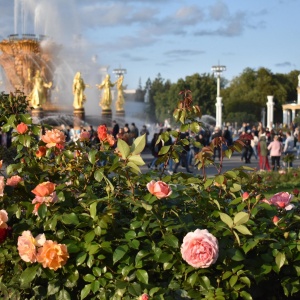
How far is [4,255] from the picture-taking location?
3.15 meters

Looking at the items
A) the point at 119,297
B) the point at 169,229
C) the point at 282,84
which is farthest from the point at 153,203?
the point at 282,84

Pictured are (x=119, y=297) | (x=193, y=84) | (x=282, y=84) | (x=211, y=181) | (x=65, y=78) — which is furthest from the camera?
(x=282, y=84)

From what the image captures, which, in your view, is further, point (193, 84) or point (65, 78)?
point (193, 84)

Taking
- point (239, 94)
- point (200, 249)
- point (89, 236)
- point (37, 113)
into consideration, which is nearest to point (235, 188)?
point (200, 249)

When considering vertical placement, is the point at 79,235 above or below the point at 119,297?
above

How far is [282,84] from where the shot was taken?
271 ft

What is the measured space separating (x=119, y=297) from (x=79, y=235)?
1.16 feet

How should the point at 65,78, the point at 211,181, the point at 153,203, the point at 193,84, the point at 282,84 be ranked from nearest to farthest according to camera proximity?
1. the point at 153,203
2. the point at 211,181
3. the point at 65,78
4. the point at 193,84
5. the point at 282,84

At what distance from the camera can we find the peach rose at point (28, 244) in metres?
2.87

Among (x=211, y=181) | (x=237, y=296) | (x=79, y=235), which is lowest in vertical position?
(x=237, y=296)

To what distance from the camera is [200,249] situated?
9.02ft

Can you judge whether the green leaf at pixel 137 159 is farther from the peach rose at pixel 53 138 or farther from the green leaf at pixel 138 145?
the peach rose at pixel 53 138

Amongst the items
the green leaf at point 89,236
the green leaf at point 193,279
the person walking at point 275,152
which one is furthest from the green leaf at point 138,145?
the person walking at point 275,152

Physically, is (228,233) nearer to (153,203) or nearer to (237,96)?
(153,203)
